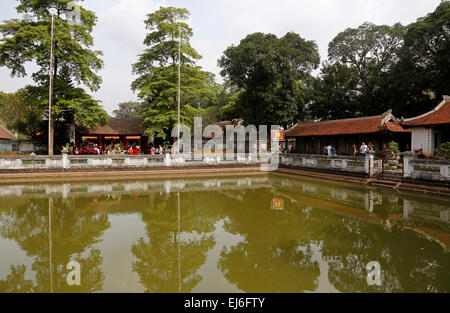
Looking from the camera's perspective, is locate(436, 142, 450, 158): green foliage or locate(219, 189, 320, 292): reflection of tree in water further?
locate(436, 142, 450, 158): green foliage

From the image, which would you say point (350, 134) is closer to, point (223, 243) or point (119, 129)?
point (223, 243)

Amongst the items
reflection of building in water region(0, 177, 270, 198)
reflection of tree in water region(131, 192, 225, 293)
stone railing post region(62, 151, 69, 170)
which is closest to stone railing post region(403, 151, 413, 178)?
reflection of building in water region(0, 177, 270, 198)

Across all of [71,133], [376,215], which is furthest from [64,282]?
[71,133]

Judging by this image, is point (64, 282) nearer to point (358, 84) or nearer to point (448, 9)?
point (448, 9)

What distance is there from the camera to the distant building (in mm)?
15695

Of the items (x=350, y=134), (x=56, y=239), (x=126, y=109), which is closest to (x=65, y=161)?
(x=56, y=239)

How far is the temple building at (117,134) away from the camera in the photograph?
27.6 m

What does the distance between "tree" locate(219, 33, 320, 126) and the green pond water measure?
1480 centimetres

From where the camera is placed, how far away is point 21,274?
15.9ft

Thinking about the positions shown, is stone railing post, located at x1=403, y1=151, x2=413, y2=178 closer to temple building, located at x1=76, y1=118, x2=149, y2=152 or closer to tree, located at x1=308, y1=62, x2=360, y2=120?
tree, located at x1=308, y1=62, x2=360, y2=120

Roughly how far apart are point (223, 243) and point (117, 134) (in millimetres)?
24554

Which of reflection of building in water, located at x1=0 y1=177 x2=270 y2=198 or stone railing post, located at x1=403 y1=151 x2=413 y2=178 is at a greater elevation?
stone railing post, located at x1=403 y1=151 x2=413 y2=178

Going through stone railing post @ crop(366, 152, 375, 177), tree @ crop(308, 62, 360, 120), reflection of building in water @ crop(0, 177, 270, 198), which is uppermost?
tree @ crop(308, 62, 360, 120)
